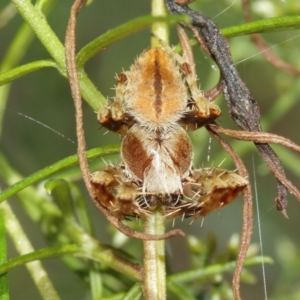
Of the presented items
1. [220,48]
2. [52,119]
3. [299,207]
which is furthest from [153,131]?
[299,207]

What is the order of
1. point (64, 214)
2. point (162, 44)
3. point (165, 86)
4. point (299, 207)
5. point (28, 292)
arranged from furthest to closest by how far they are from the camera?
point (299, 207) < point (28, 292) < point (64, 214) < point (162, 44) < point (165, 86)

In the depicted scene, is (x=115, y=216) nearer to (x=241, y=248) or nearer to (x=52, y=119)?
(x=241, y=248)

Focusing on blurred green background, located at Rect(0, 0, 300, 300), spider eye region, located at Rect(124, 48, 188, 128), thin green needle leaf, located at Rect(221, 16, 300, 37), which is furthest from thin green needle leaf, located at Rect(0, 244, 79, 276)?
blurred green background, located at Rect(0, 0, 300, 300)

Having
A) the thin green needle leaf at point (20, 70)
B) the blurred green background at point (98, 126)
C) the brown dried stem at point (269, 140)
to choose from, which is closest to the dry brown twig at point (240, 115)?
the brown dried stem at point (269, 140)

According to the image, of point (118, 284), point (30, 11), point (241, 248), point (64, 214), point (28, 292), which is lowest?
point (241, 248)

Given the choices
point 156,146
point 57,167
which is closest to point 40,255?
point 57,167

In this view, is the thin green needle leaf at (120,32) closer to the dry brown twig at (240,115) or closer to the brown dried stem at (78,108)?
the brown dried stem at (78,108)
